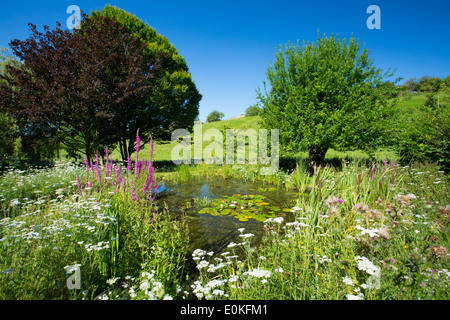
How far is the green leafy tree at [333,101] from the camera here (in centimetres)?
820

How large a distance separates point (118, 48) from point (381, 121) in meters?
12.8

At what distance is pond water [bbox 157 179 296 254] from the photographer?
4199 millimetres

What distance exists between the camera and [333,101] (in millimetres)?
8781

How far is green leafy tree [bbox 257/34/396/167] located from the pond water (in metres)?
2.88

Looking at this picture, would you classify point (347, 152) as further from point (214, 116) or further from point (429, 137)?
point (214, 116)

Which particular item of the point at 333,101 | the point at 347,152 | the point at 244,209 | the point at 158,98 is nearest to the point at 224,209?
the point at 244,209

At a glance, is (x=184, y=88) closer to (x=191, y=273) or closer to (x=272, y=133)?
(x=272, y=133)

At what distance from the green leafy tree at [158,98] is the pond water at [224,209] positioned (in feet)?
21.1

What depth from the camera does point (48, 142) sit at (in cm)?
1034

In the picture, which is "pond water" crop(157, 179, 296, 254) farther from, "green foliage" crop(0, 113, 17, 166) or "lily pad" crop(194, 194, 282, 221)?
"green foliage" crop(0, 113, 17, 166)

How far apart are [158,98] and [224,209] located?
1007 cm

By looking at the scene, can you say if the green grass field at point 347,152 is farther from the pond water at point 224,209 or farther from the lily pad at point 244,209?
the lily pad at point 244,209

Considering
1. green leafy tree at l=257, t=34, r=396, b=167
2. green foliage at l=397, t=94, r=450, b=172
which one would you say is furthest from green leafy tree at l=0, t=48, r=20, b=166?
green foliage at l=397, t=94, r=450, b=172
